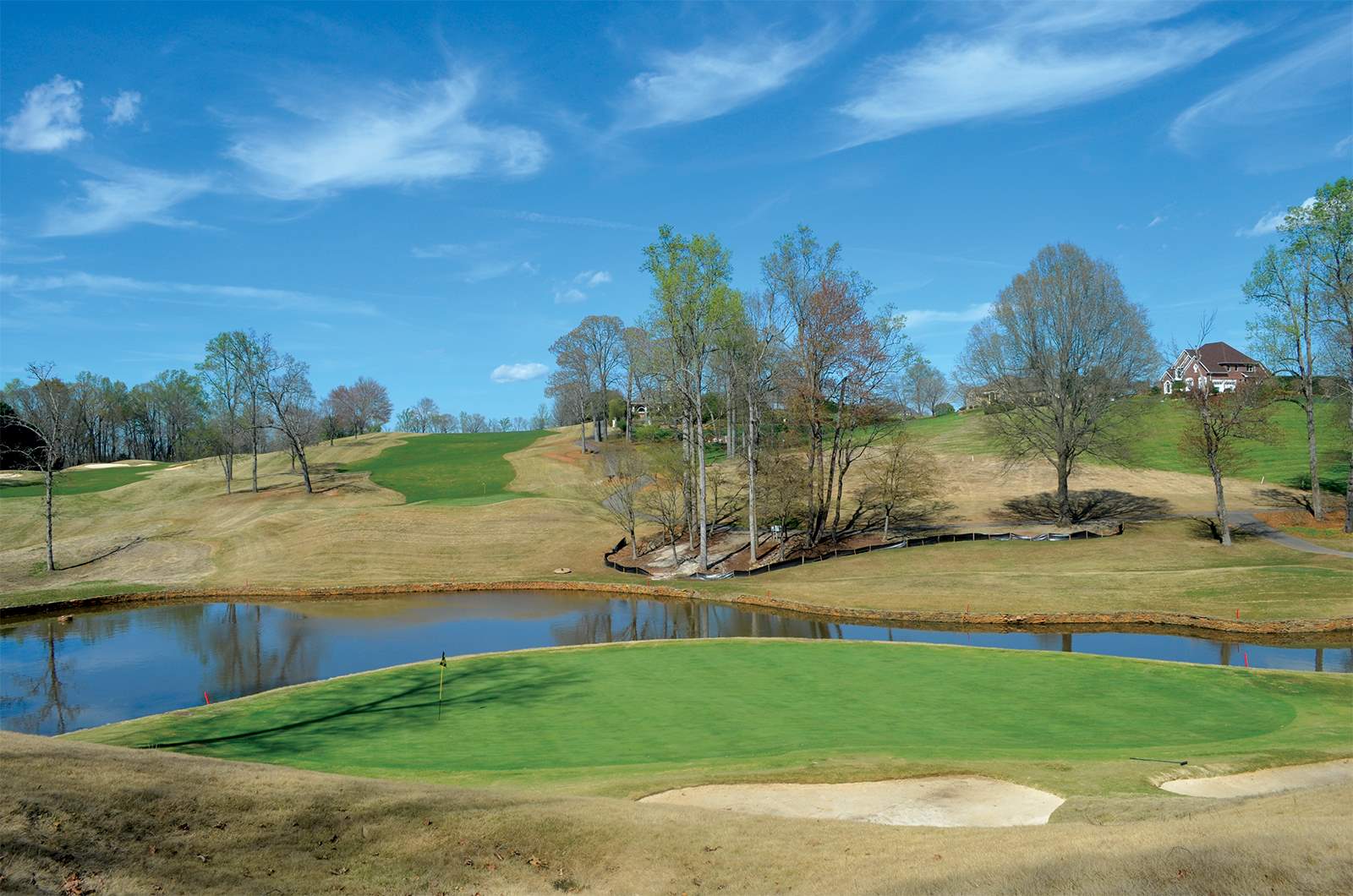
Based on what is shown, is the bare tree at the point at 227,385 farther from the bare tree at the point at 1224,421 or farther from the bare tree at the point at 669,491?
the bare tree at the point at 1224,421

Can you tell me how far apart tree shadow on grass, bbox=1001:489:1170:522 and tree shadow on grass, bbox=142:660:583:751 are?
3718 cm

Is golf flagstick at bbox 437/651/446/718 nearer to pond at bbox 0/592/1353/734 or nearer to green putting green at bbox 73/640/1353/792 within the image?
green putting green at bbox 73/640/1353/792

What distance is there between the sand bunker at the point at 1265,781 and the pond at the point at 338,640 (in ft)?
31.6

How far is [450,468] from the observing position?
247 feet

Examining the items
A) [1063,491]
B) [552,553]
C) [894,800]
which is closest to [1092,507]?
[1063,491]

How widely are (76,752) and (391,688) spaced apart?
12.1 meters

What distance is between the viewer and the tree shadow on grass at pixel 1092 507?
48.1m

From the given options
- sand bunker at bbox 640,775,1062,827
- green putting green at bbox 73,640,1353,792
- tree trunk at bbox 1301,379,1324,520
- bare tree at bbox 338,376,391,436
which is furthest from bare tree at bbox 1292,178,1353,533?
bare tree at bbox 338,376,391,436

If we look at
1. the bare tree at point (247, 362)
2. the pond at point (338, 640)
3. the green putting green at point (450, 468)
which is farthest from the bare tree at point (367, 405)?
the pond at point (338, 640)

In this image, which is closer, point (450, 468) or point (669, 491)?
point (669, 491)

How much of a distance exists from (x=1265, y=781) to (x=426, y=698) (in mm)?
16808

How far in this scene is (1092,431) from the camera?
41531 mm

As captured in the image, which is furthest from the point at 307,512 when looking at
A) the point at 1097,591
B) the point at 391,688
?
the point at 1097,591

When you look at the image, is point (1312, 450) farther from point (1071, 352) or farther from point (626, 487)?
point (626, 487)
